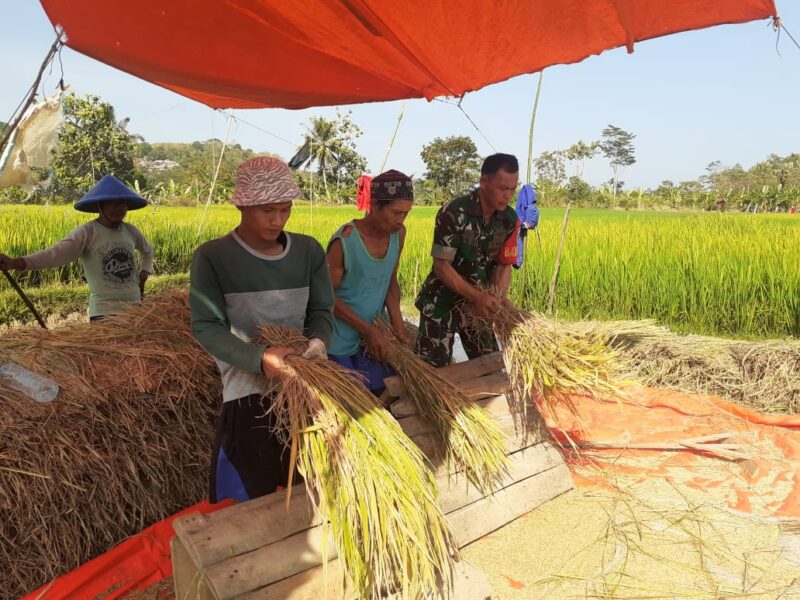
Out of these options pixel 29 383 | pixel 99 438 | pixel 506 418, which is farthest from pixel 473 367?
pixel 29 383

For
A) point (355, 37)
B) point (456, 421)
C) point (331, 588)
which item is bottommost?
point (331, 588)

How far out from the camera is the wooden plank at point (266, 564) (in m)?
1.41

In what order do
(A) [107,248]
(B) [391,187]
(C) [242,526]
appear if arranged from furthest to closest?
(A) [107,248]
(B) [391,187]
(C) [242,526]

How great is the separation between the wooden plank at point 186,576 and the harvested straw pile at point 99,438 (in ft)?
2.60

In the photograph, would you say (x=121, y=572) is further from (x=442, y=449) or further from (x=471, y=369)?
(x=471, y=369)

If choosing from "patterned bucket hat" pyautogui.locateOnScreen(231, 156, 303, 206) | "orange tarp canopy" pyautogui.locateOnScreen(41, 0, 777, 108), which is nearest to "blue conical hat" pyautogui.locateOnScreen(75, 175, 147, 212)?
"orange tarp canopy" pyautogui.locateOnScreen(41, 0, 777, 108)

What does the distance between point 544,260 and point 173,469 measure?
4539mm

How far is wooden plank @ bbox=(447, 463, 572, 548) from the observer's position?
6.95ft

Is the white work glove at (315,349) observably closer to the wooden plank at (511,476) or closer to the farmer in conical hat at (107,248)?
the wooden plank at (511,476)

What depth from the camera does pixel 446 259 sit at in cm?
270

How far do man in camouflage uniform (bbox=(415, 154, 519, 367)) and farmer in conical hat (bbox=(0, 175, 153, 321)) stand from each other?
1601 mm

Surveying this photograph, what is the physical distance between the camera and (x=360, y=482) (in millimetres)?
1409

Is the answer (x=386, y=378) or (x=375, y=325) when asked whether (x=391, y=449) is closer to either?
(x=386, y=378)

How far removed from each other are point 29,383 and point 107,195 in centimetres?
126
